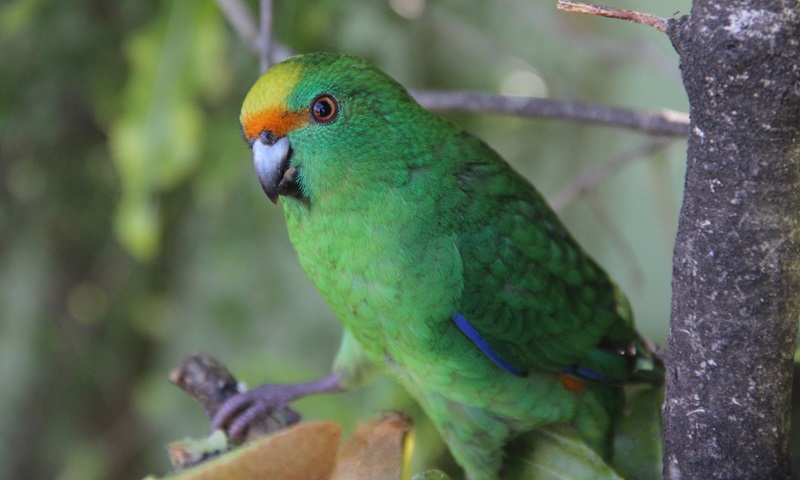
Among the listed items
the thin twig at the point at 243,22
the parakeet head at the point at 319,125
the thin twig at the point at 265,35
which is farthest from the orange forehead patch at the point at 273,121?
the thin twig at the point at 243,22

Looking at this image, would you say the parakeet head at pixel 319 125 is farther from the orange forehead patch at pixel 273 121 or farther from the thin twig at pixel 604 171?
the thin twig at pixel 604 171

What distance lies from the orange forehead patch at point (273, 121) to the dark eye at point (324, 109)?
2 centimetres

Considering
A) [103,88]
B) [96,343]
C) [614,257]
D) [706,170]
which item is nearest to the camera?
[706,170]

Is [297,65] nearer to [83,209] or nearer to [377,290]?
[377,290]

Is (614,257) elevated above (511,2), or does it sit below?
below

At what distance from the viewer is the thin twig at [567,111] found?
55.6 inches

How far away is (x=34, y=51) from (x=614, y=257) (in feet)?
7.44

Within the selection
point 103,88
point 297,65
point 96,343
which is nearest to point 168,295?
point 96,343

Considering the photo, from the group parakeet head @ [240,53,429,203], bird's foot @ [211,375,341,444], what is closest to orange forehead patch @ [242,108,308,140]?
parakeet head @ [240,53,429,203]

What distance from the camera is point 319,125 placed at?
3.99 feet

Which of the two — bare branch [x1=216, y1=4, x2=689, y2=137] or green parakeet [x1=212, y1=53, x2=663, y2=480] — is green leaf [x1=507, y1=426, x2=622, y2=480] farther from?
bare branch [x1=216, y1=4, x2=689, y2=137]

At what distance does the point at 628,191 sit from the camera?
344 cm

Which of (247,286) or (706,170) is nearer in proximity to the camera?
(706,170)

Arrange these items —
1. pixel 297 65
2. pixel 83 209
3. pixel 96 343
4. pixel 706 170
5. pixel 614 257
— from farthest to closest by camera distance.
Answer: pixel 614 257 < pixel 96 343 < pixel 83 209 < pixel 297 65 < pixel 706 170
